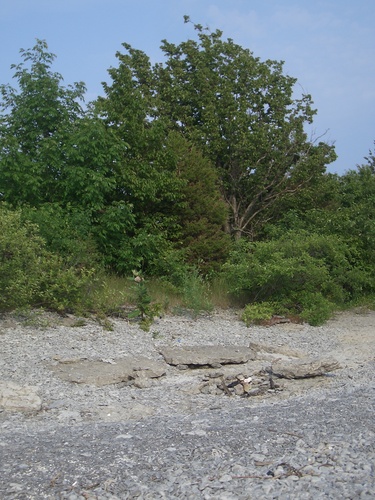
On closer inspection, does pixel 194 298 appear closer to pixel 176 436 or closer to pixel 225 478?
pixel 176 436

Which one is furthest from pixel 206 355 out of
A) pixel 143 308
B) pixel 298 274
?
pixel 298 274

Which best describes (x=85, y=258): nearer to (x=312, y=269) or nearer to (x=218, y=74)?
(x=312, y=269)

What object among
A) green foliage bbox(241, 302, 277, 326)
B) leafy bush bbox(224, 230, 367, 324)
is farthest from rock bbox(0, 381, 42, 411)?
leafy bush bbox(224, 230, 367, 324)

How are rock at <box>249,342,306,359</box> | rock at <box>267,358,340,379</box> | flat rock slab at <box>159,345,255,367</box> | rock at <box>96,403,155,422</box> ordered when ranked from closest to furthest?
rock at <box>96,403,155,422</box>, rock at <box>267,358,340,379</box>, flat rock slab at <box>159,345,255,367</box>, rock at <box>249,342,306,359</box>

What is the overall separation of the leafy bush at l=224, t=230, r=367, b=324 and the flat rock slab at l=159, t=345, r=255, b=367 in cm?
360

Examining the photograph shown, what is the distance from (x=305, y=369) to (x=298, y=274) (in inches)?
249

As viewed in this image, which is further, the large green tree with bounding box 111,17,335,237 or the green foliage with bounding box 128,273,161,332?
the large green tree with bounding box 111,17,335,237

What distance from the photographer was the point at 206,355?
11703mm

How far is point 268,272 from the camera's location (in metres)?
15.4

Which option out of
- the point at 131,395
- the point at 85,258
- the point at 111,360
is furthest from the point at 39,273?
the point at 131,395

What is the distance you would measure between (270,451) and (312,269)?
1047 cm

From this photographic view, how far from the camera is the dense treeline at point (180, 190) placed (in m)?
15.3

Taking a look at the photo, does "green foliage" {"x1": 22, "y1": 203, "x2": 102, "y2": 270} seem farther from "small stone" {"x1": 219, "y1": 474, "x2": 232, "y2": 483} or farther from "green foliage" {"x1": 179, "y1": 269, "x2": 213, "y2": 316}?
"small stone" {"x1": 219, "y1": 474, "x2": 232, "y2": 483}

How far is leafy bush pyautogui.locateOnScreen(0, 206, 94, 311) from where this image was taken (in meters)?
12.2
